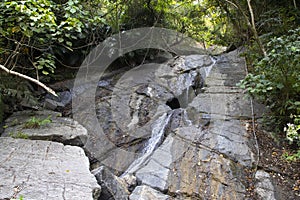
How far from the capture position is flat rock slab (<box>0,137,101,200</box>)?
224 cm

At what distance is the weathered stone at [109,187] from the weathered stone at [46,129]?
1238 millimetres

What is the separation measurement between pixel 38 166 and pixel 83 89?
4.02m

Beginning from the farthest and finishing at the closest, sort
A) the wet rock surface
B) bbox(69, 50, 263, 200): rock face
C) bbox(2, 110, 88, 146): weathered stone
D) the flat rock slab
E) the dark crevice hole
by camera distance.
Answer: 1. the dark crevice hole
2. bbox(2, 110, 88, 146): weathered stone
3. bbox(69, 50, 263, 200): rock face
4. the wet rock surface
5. the flat rock slab

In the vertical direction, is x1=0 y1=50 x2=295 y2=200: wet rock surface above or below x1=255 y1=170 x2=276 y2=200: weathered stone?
above

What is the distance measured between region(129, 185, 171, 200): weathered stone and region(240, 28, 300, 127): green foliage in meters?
1.91

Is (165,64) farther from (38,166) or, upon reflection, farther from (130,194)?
(38,166)

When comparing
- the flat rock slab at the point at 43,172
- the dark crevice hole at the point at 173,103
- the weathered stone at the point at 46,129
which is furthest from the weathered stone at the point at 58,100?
the dark crevice hole at the point at 173,103

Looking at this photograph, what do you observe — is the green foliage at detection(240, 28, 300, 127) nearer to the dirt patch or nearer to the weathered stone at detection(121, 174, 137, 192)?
the dirt patch

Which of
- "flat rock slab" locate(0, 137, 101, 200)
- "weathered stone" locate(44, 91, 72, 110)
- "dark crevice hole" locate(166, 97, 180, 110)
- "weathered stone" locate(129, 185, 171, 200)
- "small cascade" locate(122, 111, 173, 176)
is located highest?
"weathered stone" locate(44, 91, 72, 110)

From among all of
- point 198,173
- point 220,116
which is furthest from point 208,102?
point 198,173

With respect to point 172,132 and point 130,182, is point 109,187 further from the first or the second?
point 172,132

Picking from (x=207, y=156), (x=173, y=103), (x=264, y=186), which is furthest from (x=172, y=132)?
(x=173, y=103)

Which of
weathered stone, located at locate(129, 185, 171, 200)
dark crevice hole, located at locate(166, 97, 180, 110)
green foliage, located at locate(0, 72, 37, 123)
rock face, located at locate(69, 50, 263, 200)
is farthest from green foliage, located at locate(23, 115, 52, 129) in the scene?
dark crevice hole, located at locate(166, 97, 180, 110)

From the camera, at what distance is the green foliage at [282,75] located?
3.39 metres
